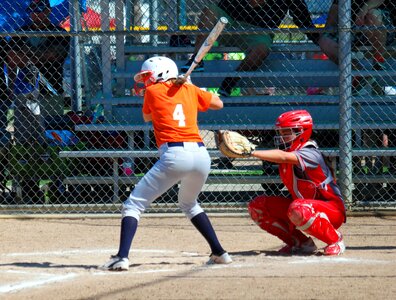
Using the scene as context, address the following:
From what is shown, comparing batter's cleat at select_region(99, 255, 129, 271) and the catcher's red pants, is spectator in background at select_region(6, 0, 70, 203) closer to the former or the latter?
the catcher's red pants

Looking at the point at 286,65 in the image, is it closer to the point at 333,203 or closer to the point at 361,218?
the point at 361,218

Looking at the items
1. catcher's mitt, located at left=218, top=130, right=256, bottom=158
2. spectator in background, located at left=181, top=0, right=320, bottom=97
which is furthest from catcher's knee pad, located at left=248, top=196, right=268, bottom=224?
spectator in background, located at left=181, top=0, right=320, bottom=97

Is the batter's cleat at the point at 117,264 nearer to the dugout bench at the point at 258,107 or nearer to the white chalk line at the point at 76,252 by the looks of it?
the white chalk line at the point at 76,252

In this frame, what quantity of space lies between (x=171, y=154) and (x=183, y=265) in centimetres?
83

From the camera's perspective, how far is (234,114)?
9.98 meters

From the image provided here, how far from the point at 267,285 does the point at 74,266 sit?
5.22 ft

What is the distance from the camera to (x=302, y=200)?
6441mm

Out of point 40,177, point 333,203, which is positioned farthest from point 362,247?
point 40,177

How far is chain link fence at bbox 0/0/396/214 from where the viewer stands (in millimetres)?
9305

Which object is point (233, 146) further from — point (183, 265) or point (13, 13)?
point (13, 13)

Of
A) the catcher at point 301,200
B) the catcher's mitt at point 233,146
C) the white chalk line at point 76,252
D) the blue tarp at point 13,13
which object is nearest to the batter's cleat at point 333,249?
the catcher at point 301,200

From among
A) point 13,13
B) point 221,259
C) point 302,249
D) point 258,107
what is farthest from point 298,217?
point 13,13

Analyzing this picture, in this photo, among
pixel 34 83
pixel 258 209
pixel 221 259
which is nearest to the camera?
pixel 221 259

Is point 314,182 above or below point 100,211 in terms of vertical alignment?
above
